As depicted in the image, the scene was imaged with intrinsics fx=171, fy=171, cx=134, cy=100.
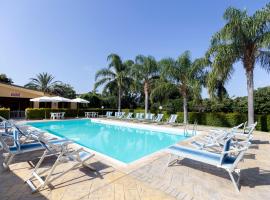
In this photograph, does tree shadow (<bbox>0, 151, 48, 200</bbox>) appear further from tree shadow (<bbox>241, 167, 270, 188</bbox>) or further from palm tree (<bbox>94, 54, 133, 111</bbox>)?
palm tree (<bbox>94, 54, 133, 111</bbox>)

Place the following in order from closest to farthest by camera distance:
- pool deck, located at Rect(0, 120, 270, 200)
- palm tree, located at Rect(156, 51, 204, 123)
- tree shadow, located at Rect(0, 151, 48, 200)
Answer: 1. tree shadow, located at Rect(0, 151, 48, 200)
2. pool deck, located at Rect(0, 120, 270, 200)
3. palm tree, located at Rect(156, 51, 204, 123)

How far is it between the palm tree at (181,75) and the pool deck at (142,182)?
31.5 ft

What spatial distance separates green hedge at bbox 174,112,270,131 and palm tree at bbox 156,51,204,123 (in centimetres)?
118

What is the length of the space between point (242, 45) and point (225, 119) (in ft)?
20.6

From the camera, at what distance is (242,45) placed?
845 cm

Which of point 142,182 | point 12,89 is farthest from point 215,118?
point 12,89

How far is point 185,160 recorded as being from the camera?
490 cm

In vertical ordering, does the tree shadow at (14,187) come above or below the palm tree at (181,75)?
below

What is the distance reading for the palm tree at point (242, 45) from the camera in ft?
26.0

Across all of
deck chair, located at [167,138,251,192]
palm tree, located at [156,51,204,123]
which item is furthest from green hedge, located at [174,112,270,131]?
deck chair, located at [167,138,251,192]

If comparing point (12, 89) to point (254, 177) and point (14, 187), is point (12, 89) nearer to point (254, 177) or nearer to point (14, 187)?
point (14, 187)

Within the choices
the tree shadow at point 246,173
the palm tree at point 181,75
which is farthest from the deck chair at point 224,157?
the palm tree at point 181,75

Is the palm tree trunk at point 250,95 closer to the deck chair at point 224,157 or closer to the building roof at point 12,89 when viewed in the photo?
the deck chair at point 224,157

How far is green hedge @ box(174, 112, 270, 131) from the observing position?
36.5 feet
